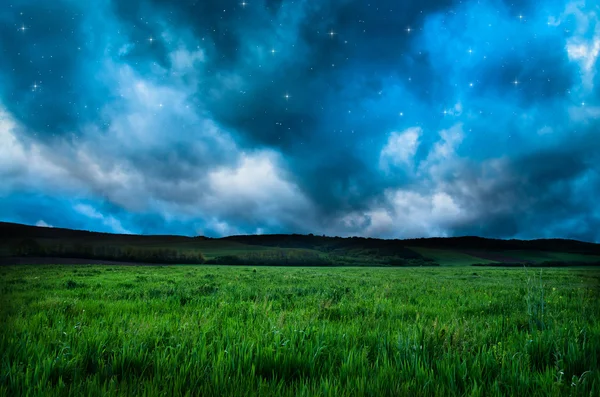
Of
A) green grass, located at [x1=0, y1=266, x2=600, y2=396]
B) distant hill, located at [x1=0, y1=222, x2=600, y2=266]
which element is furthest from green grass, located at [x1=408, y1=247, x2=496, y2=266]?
green grass, located at [x1=0, y1=266, x2=600, y2=396]

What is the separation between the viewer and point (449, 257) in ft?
Answer: 335

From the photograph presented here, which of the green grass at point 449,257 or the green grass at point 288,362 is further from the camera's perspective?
the green grass at point 449,257

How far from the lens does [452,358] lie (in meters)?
3.66

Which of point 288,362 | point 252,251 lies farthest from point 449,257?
point 288,362

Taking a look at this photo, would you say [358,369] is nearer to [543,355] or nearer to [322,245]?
[543,355]

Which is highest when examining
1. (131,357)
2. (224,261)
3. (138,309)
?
(131,357)

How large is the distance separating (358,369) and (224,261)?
78827 mm

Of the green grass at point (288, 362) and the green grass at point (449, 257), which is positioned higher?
the green grass at point (288, 362)

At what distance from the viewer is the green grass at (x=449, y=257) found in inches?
3676

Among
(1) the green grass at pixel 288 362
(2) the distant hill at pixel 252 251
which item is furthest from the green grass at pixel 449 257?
(1) the green grass at pixel 288 362

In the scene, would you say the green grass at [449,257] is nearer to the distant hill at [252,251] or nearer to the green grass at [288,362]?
the distant hill at [252,251]

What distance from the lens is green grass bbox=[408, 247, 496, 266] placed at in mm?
93375

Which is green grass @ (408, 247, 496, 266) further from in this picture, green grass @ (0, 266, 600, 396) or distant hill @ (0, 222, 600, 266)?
green grass @ (0, 266, 600, 396)

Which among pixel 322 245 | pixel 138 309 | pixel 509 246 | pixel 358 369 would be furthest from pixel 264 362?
pixel 509 246
